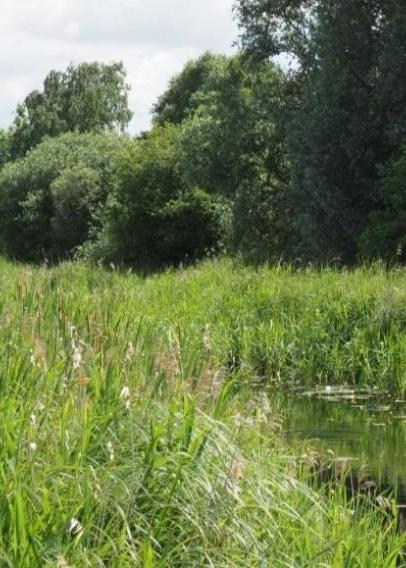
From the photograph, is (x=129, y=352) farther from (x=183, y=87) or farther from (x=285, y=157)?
(x=183, y=87)

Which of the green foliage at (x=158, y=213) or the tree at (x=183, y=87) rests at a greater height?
the tree at (x=183, y=87)

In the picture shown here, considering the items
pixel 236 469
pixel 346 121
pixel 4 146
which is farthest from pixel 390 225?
pixel 4 146

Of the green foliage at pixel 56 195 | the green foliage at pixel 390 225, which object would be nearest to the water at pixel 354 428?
the green foliage at pixel 390 225

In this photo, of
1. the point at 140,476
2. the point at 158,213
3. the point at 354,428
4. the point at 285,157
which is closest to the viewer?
the point at 140,476

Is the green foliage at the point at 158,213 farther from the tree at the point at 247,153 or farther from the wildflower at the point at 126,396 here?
the wildflower at the point at 126,396

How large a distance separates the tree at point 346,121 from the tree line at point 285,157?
0.09 feet

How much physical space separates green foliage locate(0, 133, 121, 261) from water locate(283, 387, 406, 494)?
26324 millimetres

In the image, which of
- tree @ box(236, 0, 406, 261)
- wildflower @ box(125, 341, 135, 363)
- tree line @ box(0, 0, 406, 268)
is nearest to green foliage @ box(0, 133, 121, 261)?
tree line @ box(0, 0, 406, 268)

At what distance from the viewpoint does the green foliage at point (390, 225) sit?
2236cm

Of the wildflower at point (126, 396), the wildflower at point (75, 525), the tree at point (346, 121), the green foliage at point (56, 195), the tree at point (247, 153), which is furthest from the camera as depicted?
the green foliage at point (56, 195)

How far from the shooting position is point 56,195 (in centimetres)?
4072

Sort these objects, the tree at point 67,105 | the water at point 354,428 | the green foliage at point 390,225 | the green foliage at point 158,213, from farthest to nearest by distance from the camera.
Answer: the tree at point 67,105 → the green foliage at point 158,213 → the green foliage at point 390,225 → the water at point 354,428

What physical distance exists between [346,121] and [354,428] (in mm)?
15483

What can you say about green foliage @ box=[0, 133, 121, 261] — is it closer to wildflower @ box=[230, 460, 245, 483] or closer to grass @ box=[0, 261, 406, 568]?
grass @ box=[0, 261, 406, 568]
